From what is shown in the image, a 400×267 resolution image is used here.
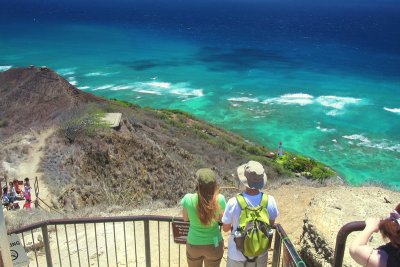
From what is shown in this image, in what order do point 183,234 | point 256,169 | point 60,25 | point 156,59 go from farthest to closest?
1. point 60,25
2. point 156,59
3. point 183,234
4. point 256,169

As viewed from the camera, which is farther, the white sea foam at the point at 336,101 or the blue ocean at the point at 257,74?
the white sea foam at the point at 336,101

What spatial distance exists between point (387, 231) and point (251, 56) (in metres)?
69.1

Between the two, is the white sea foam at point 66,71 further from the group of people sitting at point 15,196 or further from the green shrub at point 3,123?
the group of people sitting at point 15,196

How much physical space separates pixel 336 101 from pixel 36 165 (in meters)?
35.4

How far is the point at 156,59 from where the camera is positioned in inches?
2625

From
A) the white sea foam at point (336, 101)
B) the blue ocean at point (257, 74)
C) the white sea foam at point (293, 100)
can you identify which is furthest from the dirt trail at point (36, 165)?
the white sea foam at point (336, 101)

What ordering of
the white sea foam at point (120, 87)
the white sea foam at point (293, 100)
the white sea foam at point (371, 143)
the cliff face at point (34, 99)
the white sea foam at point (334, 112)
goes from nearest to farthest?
the cliff face at point (34, 99)
the white sea foam at point (371, 143)
the white sea foam at point (334, 112)
the white sea foam at point (293, 100)
the white sea foam at point (120, 87)

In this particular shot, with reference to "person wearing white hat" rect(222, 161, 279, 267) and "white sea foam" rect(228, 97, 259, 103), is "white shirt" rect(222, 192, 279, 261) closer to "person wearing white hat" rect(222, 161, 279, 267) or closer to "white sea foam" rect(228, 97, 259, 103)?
"person wearing white hat" rect(222, 161, 279, 267)

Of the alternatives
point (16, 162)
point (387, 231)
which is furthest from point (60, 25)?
point (387, 231)

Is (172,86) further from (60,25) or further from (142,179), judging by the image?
(60,25)

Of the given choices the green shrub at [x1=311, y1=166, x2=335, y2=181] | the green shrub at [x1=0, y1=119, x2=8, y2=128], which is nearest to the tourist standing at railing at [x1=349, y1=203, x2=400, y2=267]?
the green shrub at [x1=311, y1=166, x2=335, y2=181]

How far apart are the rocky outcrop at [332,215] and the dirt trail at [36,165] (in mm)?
8802

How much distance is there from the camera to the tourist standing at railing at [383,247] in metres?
2.97

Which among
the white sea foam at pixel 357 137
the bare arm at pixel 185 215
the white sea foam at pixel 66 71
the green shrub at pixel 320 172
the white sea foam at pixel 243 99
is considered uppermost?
the bare arm at pixel 185 215
